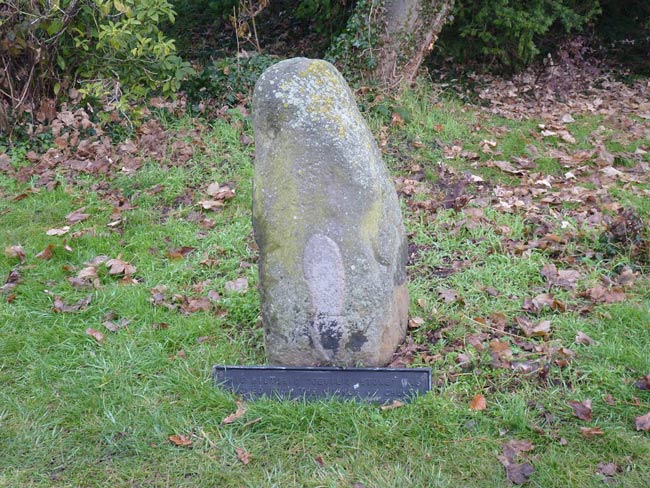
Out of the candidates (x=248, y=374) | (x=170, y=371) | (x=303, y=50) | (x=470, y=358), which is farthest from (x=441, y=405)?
(x=303, y=50)

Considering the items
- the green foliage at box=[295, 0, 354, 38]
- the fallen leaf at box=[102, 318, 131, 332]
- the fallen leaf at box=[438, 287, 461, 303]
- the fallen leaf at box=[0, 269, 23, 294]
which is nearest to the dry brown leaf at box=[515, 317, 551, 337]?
the fallen leaf at box=[438, 287, 461, 303]

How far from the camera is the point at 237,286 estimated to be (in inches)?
181

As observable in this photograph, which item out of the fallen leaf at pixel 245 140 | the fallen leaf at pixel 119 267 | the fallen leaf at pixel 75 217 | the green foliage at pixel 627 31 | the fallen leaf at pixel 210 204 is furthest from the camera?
the green foliage at pixel 627 31

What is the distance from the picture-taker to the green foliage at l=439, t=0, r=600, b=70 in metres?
8.51

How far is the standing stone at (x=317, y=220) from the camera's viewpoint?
11.2 feet

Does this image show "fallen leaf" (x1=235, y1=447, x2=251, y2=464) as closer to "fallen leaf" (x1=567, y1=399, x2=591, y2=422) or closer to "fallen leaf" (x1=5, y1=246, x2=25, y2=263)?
"fallen leaf" (x1=567, y1=399, x2=591, y2=422)

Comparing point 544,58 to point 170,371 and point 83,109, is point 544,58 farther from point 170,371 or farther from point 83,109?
point 170,371

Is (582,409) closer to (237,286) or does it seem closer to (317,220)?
(317,220)

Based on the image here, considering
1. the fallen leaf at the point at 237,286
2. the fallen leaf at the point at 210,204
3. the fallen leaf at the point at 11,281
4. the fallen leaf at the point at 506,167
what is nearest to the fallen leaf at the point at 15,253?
the fallen leaf at the point at 11,281

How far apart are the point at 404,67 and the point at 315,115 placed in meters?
5.08

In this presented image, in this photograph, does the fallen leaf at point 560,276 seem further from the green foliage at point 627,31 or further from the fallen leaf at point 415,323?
the green foliage at point 627,31

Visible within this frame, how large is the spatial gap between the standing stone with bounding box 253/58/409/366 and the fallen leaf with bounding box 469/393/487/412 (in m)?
0.62

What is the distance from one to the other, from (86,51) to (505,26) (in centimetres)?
529

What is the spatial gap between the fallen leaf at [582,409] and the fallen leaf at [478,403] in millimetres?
437
